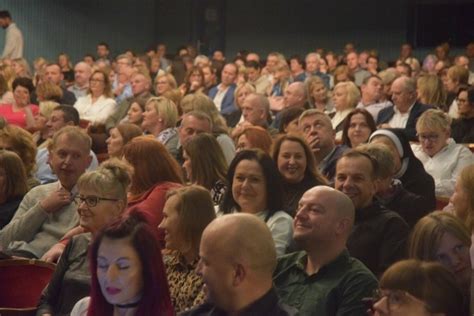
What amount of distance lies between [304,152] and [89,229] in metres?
1.51

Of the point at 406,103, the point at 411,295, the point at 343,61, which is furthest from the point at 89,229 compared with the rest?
the point at 343,61

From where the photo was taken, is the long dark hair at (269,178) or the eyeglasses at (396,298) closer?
the eyeglasses at (396,298)

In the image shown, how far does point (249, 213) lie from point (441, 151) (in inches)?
118

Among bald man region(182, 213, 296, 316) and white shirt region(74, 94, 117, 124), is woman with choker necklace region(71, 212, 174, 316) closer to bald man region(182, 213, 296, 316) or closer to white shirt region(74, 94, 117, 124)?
bald man region(182, 213, 296, 316)

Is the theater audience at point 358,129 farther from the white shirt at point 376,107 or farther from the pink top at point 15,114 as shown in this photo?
the pink top at point 15,114

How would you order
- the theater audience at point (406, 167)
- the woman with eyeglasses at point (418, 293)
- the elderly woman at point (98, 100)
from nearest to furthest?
the woman with eyeglasses at point (418, 293) < the theater audience at point (406, 167) < the elderly woman at point (98, 100)

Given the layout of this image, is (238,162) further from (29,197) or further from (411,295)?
(411,295)

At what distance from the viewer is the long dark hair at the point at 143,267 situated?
3850mm

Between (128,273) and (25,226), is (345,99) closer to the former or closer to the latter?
(25,226)

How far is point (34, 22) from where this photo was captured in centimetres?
2169

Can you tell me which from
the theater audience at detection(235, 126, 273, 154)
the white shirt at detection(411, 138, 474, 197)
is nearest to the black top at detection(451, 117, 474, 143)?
the white shirt at detection(411, 138, 474, 197)

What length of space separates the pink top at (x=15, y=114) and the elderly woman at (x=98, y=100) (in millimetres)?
1173

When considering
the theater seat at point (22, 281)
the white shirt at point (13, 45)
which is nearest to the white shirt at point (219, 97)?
the white shirt at point (13, 45)

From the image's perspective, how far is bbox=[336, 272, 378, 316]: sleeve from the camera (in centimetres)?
434
